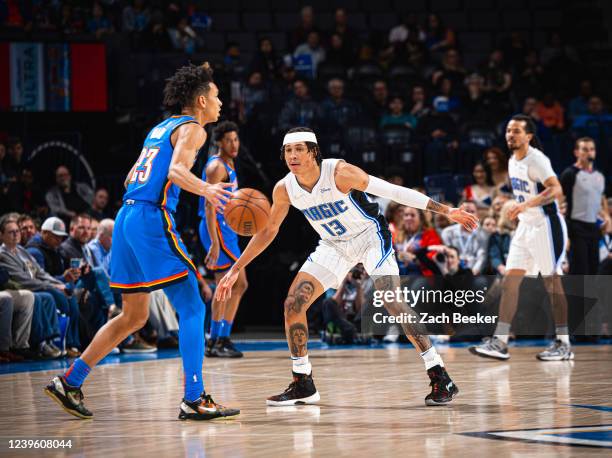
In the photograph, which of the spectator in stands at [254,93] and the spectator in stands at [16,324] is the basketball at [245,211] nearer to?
the spectator in stands at [16,324]

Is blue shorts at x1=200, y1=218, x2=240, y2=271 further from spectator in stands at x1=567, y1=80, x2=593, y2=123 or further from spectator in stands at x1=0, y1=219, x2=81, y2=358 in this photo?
spectator in stands at x1=567, y1=80, x2=593, y2=123

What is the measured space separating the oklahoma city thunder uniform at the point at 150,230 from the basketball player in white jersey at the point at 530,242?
171 inches

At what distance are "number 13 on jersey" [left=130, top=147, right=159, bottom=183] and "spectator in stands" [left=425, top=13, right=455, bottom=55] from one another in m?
12.4

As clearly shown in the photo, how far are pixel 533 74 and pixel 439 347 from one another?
24.9 feet

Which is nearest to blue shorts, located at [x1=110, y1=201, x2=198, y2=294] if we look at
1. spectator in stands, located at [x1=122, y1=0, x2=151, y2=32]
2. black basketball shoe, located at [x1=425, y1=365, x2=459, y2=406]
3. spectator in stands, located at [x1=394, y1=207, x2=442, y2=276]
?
black basketball shoe, located at [x1=425, y1=365, x2=459, y2=406]

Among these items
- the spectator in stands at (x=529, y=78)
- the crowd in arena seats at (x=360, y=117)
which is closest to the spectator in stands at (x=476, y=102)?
the crowd in arena seats at (x=360, y=117)

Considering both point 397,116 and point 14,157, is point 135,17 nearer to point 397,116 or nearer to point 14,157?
point 14,157

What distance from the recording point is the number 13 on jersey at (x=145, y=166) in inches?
235

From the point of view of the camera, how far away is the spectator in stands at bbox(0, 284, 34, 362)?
9828 millimetres

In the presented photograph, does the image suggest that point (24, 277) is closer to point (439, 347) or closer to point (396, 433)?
point (439, 347)

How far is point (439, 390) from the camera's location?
6449 millimetres

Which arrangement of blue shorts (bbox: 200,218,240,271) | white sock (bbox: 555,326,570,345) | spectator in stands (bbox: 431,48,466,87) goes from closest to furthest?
white sock (bbox: 555,326,570,345) → blue shorts (bbox: 200,218,240,271) → spectator in stands (bbox: 431,48,466,87)

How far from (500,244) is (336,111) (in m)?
4.07

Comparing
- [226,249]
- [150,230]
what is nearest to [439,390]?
[150,230]
